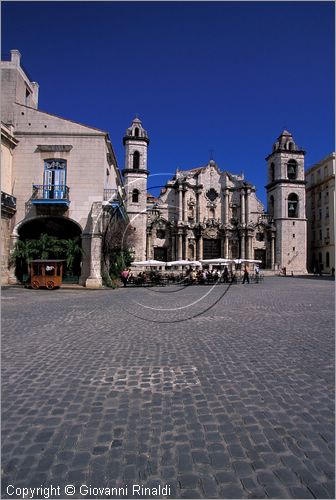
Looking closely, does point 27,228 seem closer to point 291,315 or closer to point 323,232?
point 291,315

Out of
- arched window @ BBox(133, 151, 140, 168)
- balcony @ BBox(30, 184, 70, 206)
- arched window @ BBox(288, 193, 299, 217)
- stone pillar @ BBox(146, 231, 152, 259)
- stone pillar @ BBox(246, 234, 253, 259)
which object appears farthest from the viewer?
arched window @ BBox(288, 193, 299, 217)

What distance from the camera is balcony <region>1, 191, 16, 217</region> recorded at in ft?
60.2

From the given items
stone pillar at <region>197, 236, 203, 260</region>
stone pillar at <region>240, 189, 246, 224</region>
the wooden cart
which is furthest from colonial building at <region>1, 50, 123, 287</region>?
stone pillar at <region>240, 189, 246, 224</region>

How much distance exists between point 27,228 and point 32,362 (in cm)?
1742

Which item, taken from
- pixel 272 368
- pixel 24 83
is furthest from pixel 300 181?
pixel 272 368

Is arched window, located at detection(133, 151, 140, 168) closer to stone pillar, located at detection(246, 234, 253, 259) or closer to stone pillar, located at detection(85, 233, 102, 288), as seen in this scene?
stone pillar, located at detection(246, 234, 253, 259)

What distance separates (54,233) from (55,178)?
3445mm

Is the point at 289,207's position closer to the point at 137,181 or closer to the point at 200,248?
the point at 200,248

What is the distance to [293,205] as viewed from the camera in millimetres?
47562

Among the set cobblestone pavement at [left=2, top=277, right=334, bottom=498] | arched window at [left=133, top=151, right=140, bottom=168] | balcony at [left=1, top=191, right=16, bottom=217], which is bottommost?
cobblestone pavement at [left=2, top=277, right=334, bottom=498]

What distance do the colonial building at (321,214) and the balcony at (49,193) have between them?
128 feet

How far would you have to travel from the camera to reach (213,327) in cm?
718

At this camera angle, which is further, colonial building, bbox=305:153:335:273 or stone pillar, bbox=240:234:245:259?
colonial building, bbox=305:153:335:273

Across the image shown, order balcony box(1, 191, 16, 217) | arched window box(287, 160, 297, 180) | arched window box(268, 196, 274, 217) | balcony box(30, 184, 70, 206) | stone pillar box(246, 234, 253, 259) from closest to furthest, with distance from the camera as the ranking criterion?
balcony box(1, 191, 16, 217) < balcony box(30, 184, 70, 206) < stone pillar box(246, 234, 253, 259) < arched window box(287, 160, 297, 180) < arched window box(268, 196, 274, 217)
